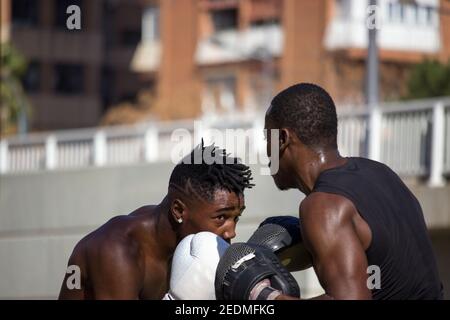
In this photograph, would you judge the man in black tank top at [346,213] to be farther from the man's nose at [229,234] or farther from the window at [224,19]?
the window at [224,19]

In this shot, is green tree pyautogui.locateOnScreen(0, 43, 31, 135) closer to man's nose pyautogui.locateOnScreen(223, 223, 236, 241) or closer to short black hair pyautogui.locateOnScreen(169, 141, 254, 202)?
A: short black hair pyautogui.locateOnScreen(169, 141, 254, 202)

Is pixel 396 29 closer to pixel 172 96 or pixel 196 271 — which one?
pixel 172 96

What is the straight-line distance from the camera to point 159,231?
6.14 meters

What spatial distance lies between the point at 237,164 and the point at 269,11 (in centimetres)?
4632

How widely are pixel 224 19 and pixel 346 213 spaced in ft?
166

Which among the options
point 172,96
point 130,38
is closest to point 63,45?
point 130,38

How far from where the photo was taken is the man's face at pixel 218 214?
5.87 m

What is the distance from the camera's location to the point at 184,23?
55.5 m

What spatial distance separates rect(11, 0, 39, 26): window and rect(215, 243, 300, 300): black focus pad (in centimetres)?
5569

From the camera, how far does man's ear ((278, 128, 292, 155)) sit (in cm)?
558

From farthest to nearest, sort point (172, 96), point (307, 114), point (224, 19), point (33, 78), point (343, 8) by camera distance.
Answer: point (33, 78)
point (224, 19)
point (343, 8)
point (172, 96)
point (307, 114)

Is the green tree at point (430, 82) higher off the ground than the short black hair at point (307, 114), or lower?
lower

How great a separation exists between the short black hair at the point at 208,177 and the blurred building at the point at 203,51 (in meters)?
31.4

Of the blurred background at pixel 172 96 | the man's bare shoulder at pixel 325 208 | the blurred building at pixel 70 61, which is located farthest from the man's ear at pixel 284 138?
the blurred building at pixel 70 61
